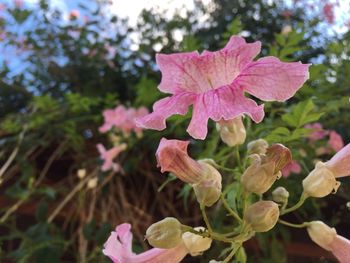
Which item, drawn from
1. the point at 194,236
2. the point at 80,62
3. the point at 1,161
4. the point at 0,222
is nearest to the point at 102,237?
the point at 0,222

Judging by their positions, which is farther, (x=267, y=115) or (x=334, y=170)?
(x=267, y=115)

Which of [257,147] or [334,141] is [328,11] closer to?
[334,141]

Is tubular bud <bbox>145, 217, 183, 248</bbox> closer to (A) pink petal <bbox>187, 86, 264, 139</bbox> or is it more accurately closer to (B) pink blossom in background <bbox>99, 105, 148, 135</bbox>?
(A) pink petal <bbox>187, 86, 264, 139</bbox>

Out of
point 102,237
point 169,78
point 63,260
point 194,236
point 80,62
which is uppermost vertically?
point 169,78

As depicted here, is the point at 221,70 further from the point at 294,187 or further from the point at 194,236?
the point at 294,187

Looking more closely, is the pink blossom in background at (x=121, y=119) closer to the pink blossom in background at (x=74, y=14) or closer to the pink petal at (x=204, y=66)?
the pink blossom in background at (x=74, y=14)

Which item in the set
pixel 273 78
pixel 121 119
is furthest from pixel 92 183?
pixel 273 78
